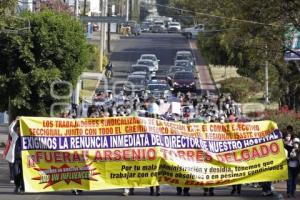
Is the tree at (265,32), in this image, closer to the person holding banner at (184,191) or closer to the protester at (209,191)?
the protester at (209,191)

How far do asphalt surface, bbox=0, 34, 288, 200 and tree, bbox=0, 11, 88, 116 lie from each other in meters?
3.93

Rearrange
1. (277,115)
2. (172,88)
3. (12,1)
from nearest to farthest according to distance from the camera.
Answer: (12,1)
(277,115)
(172,88)

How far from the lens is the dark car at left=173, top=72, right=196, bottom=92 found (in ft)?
191

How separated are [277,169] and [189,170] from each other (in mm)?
2046

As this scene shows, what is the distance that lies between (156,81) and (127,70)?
1535 centimetres

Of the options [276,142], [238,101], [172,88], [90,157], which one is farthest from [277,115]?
[172,88]

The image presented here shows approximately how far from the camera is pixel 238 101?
53.8 m

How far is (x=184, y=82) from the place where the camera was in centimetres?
5891

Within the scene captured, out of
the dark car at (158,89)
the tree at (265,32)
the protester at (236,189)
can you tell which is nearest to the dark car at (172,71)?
the dark car at (158,89)

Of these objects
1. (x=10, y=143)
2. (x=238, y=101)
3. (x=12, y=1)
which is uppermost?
(x=12, y=1)

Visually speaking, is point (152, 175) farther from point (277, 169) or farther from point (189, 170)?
point (277, 169)

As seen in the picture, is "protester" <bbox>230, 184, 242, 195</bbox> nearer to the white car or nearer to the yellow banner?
the yellow banner

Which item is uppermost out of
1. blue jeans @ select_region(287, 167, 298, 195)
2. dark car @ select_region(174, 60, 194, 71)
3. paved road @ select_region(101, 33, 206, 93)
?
blue jeans @ select_region(287, 167, 298, 195)

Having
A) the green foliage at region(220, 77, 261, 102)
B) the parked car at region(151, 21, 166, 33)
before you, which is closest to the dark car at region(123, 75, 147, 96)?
the green foliage at region(220, 77, 261, 102)
